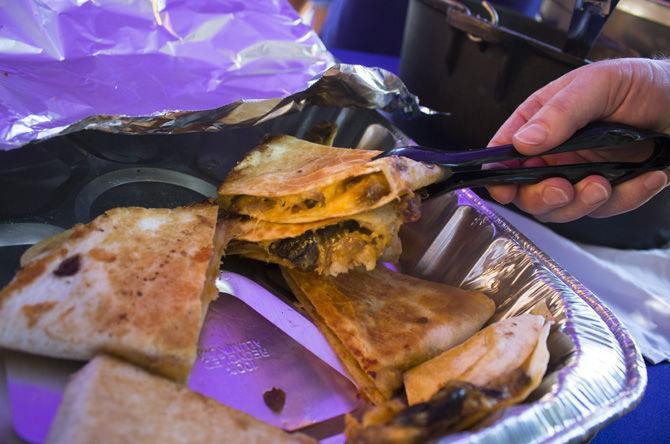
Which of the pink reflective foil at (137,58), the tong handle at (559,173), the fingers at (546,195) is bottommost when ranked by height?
the pink reflective foil at (137,58)

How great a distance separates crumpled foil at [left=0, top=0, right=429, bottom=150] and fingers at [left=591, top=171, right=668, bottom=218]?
66cm

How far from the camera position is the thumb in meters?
1.14

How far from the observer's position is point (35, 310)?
885mm

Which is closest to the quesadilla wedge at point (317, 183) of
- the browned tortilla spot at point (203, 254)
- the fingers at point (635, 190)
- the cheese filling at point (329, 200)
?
the cheese filling at point (329, 200)

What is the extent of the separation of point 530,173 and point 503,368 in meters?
0.49

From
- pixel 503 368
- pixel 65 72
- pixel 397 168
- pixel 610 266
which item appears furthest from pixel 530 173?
pixel 65 72

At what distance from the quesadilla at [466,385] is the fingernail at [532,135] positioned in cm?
37

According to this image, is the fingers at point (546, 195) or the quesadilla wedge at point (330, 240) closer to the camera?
the quesadilla wedge at point (330, 240)

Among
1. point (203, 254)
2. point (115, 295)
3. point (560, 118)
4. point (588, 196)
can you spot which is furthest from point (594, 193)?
point (115, 295)

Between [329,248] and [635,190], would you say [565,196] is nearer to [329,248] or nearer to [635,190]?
[635,190]

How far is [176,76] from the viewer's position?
159 centimetres

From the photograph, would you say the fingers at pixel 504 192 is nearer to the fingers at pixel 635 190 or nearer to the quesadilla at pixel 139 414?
the fingers at pixel 635 190

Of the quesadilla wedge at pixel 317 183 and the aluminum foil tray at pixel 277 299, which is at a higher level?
the quesadilla wedge at pixel 317 183

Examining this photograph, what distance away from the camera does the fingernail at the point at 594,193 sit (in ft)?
4.15
